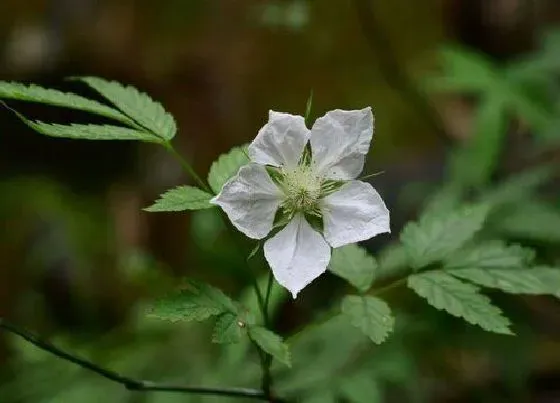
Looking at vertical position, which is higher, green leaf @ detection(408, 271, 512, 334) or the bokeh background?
green leaf @ detection(408, 271, 512, 334)

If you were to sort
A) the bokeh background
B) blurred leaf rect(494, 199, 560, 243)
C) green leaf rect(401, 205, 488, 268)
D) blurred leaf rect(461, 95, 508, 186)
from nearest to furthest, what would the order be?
1. green leaf rect(401, 205, 488, 268)
2. blurred leaf rect(494, 199, 560, 243)
3. the bokeh background
4. blurred leaf rect(461, 95, 508, 186)

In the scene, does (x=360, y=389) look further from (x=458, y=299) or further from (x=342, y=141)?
(x=342, y=141)

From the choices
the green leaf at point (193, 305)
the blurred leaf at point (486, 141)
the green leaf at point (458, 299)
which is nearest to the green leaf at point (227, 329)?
the green leaf at point (193, 305)

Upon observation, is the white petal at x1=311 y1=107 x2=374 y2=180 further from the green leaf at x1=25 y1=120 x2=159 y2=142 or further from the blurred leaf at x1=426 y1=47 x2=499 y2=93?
the blurred leaf at x1=426 y1=47 x2=499 y2=93

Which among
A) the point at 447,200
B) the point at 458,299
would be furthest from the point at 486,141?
the point at 458,299

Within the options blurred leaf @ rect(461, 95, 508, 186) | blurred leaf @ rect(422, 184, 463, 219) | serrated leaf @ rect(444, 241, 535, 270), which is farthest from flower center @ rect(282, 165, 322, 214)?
blurred leaf @ rect(461, 95, 508, 186)

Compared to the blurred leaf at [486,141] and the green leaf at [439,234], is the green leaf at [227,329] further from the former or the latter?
the blurred leaf at [486,141]
